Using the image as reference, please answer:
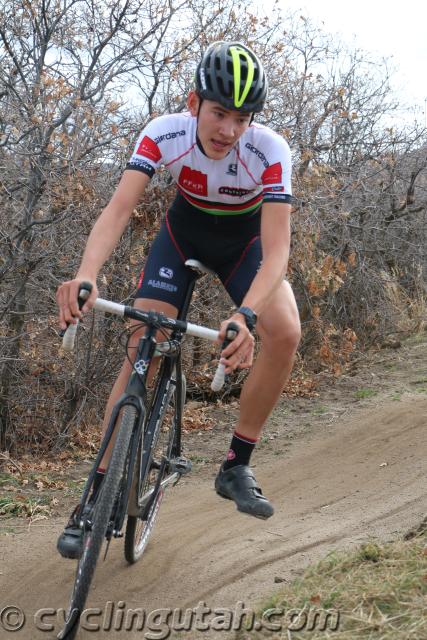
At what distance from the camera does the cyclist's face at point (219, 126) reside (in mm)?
4160

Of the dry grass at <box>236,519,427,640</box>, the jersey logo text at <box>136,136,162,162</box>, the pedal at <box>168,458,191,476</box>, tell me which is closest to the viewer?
the dry grass at <box>236,519,427,640</box>

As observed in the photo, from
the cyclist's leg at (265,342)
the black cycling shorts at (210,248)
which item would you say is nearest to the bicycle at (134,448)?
the black cycling shorts at (210,248)

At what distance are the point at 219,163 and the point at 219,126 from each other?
0.28m

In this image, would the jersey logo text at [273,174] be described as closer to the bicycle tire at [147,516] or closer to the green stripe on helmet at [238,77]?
the green stripe on helmet at [238,77]

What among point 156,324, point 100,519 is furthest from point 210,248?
point 100,519

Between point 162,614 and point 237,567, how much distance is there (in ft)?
2.25

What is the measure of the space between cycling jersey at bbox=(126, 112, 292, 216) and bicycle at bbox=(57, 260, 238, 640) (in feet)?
1.37

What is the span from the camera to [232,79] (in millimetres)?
4078

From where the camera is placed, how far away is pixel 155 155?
4.34 m

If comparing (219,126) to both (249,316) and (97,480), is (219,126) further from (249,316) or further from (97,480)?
(97,480)

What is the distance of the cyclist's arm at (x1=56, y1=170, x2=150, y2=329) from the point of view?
354 cm

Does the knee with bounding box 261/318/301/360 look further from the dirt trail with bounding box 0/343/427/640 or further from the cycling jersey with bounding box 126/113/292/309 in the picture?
the dirt trail with bounding box 0/343/427/640

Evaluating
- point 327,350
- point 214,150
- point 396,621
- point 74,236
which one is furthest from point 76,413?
point 396,621

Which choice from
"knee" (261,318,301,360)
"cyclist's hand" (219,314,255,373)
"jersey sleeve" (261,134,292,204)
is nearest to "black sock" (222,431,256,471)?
"knee" (261,318,301,360)
